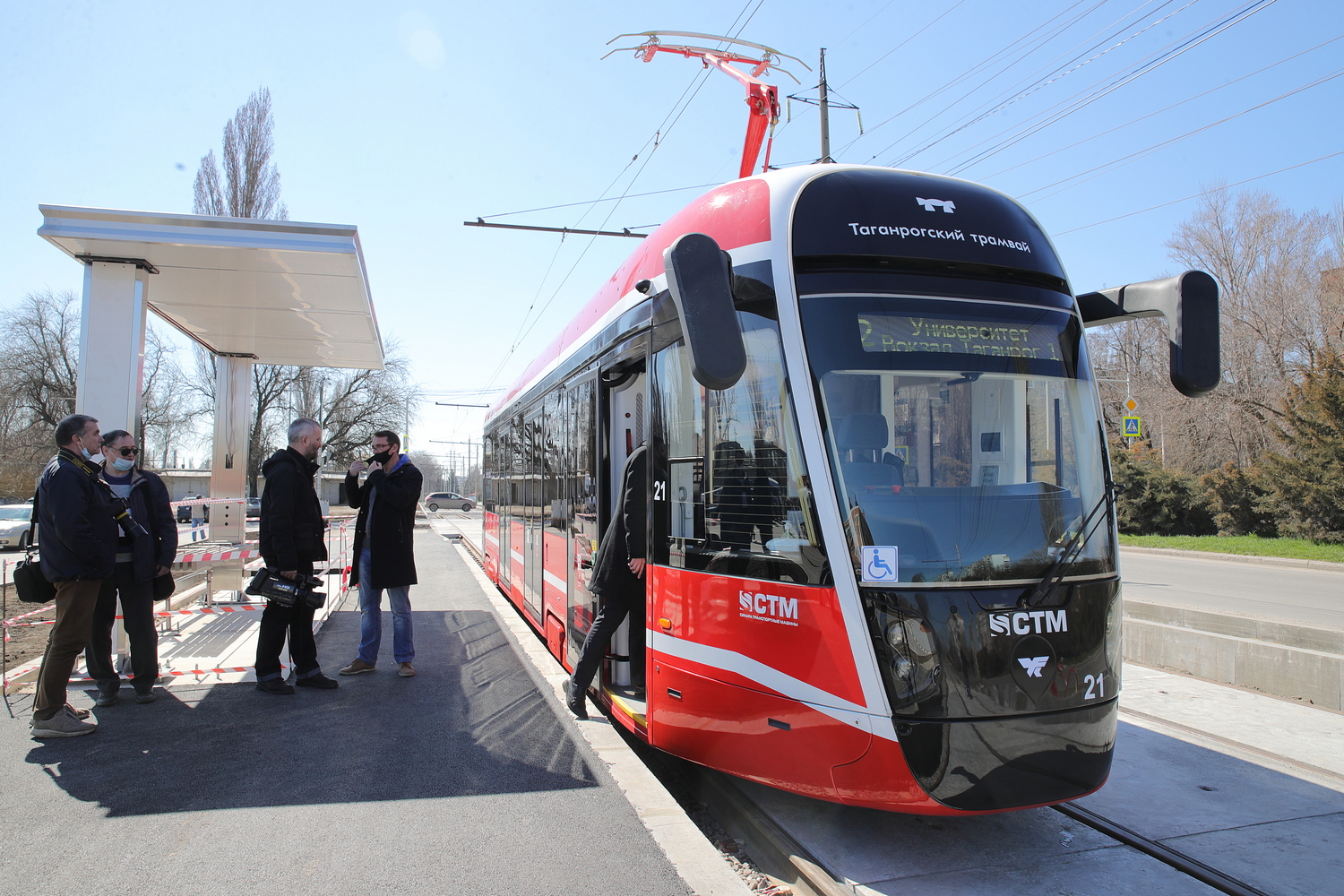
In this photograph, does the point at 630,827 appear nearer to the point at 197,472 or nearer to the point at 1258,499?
the point at 1258,499

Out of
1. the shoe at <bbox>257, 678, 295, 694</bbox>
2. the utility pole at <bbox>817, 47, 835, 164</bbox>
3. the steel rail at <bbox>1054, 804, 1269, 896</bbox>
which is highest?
the utility pole at <bbox>817, 47, 835, 164</bbox>

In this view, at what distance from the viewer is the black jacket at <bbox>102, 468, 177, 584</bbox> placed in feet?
18.9

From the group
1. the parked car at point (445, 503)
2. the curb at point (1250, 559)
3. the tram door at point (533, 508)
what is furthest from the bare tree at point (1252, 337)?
the parked car at point (445, 503)

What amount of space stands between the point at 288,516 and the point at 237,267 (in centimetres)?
293

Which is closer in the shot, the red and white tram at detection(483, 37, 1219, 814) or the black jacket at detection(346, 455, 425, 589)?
the red and white tram at detection(483, 37, 1219, 814)

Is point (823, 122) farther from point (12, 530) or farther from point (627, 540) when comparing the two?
point (12, 530)

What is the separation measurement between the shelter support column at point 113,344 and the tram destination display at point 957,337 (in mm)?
6555

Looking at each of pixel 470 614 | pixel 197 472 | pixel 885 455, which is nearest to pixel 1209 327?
pixel 885 455

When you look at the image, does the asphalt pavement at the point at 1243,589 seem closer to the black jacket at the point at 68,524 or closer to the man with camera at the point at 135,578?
the man with camera at the point at 135,578

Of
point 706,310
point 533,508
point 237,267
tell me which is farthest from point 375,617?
point 706,310

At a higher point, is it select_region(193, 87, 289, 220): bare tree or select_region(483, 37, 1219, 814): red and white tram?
select_region(193, 87, 289, 220): bare tree

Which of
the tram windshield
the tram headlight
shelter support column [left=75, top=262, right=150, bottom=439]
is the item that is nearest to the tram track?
the tram headlight

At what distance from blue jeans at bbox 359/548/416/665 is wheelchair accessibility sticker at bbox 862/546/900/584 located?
4.60 m

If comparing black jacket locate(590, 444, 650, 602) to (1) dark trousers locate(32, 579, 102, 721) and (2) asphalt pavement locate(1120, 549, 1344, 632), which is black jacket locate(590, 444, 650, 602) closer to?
(1) dark trousers locate(32, 579, 102, 721)
